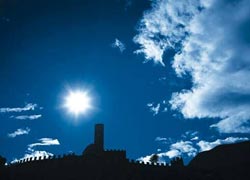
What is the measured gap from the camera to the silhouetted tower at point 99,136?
60375mm

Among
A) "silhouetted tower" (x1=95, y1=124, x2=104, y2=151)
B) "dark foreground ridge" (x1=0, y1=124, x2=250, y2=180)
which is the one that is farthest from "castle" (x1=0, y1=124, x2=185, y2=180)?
"silhouetted tower" (x1=95, y1=124, x2=104, y2=151)

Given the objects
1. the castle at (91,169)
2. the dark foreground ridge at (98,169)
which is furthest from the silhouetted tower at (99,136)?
the castle at (91,169)

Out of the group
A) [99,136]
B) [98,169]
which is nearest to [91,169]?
[98,169]

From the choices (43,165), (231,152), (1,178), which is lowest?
(1,178)

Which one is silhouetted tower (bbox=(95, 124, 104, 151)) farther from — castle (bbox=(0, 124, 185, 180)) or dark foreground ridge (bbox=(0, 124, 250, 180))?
castle (bbox=(0, 124, 185, 180))

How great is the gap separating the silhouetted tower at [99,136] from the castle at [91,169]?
7.93 meters

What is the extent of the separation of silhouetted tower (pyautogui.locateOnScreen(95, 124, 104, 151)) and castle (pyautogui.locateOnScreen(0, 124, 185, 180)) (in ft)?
26.0

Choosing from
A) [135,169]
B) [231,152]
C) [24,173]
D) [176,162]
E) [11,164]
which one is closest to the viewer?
[24,173]

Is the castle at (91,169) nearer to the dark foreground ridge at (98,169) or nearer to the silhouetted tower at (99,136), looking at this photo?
the dark foreground ridge at (98,169)

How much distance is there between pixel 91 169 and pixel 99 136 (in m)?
14.7

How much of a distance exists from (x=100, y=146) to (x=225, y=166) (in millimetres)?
31200

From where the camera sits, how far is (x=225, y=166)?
6450cm

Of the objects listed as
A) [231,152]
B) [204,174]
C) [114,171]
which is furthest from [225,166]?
[114,171]

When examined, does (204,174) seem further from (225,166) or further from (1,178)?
(1,178)
